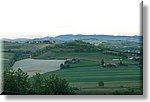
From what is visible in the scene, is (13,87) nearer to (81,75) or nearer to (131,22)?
(81,75)

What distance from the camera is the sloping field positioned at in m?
2.18

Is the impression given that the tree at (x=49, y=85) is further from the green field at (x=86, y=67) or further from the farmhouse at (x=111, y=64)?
the farmhouse at (x=111, y=64)

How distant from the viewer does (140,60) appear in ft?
6.97

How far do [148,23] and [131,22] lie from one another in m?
0.09

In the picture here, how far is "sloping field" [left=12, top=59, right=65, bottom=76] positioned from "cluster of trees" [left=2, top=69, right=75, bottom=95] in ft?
0.07

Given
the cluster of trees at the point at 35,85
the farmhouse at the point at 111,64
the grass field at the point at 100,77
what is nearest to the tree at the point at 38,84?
the cluster of trees at the point at 35,85

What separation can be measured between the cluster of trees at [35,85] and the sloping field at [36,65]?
22mm

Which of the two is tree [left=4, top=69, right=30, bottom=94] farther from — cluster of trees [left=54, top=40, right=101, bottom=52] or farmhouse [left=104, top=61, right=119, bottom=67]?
farmhouse [left=104, top=61, right=119, bottom=67]

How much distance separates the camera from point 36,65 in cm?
219

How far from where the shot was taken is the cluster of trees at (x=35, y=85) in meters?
2.17

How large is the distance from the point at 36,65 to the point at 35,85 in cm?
11

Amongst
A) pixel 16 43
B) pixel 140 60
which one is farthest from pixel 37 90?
pixel 140 60

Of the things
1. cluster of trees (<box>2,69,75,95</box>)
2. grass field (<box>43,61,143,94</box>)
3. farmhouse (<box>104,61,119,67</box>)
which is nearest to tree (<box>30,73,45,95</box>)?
cluster of trees (<box>2,69,75,95</box>)

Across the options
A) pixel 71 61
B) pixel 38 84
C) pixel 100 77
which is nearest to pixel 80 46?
pixel 71 61
